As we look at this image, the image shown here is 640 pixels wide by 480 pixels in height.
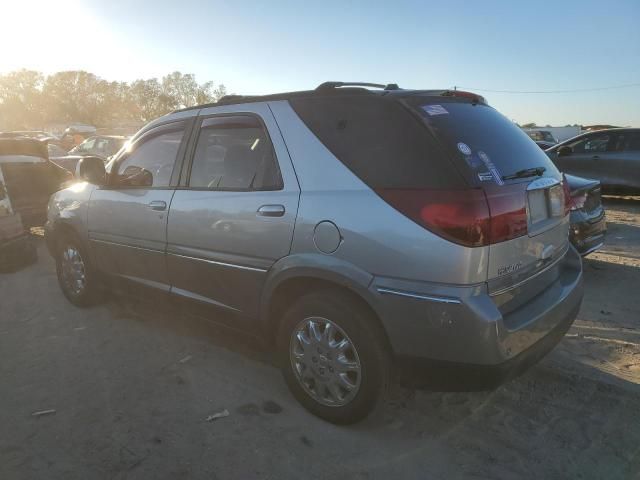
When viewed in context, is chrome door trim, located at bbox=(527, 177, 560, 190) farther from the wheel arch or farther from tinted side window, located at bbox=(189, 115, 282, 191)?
tinted side window, located at bbox=(189, 115, 282, 191)

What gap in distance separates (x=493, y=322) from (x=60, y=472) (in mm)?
2348

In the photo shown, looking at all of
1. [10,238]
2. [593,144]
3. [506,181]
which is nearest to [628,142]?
[593,144]

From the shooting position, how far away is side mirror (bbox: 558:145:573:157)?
1019 centimetres

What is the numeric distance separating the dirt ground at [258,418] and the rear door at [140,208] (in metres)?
0.47

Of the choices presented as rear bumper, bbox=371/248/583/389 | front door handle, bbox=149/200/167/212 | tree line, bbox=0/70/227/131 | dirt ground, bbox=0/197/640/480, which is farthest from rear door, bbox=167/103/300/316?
tree line, bbox=0/70/227/131

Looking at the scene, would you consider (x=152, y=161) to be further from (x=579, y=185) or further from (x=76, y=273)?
(x=579, y=185)

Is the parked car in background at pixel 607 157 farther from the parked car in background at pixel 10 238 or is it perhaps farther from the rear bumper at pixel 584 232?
the parked car in background at pixel 10 238

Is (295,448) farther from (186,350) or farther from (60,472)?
(186,350)

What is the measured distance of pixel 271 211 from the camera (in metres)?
2.89

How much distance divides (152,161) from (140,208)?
0.40 metres

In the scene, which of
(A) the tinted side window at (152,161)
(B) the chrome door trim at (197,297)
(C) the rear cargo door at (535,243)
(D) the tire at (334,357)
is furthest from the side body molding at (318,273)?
(A) the tinted side window at (152,161)

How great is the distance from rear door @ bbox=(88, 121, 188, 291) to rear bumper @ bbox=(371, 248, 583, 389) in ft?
6.56

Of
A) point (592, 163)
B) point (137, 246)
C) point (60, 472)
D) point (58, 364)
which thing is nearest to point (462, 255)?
point (60, 472)

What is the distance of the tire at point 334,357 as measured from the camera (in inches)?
101
